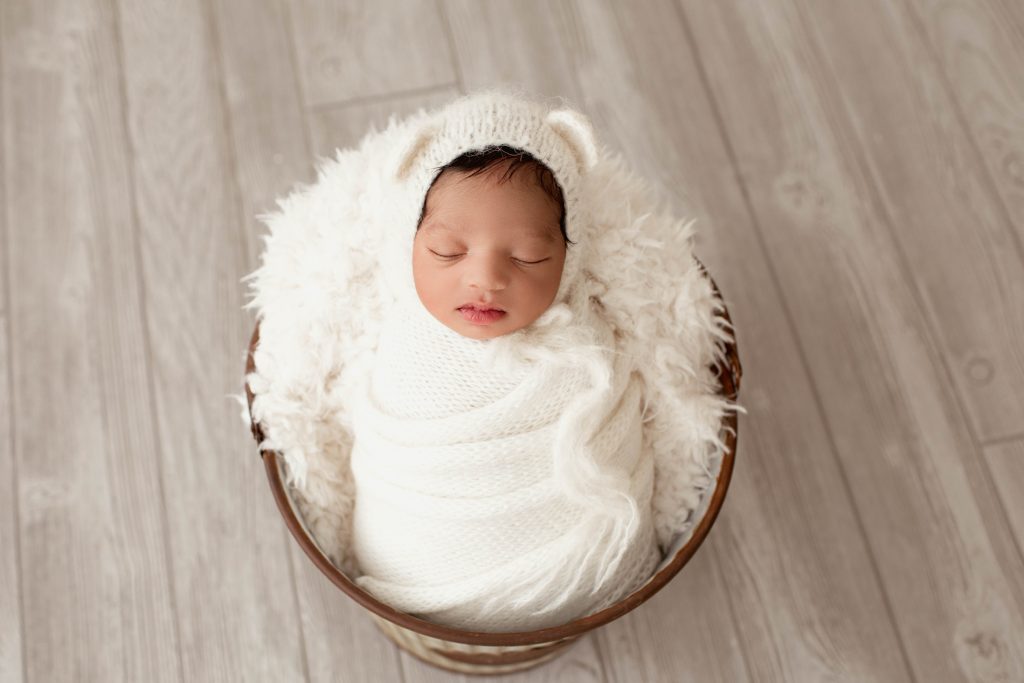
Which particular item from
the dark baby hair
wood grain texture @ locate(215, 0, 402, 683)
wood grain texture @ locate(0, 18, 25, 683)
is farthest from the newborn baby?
wood grain texture @ locate(0, 18, 25, 683)

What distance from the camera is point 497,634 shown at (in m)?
0.83

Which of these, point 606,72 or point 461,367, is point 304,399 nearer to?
point 461,367

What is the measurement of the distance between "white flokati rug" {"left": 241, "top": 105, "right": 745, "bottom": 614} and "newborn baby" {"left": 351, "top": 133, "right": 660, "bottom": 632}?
69 millimetres

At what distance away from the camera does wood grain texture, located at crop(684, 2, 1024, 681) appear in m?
1.13

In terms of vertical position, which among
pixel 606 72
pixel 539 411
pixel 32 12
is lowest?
pixel 539 411

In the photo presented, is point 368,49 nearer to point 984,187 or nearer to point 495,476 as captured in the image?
point 495,476

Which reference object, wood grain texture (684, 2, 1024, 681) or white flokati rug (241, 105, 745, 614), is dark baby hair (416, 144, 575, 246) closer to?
white flokati rug (241, 105, 745, 614)

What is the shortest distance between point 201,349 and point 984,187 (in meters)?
1.15

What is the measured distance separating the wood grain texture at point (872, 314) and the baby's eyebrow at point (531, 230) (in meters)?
0.55

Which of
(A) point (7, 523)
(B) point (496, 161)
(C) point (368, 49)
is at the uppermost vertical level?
(C) point (368, 49)

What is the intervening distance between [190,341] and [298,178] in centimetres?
28

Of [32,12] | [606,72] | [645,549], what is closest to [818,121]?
[606,72]

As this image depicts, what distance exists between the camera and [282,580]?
1.11m

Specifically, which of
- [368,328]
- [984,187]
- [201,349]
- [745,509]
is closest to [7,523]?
[201,349]
